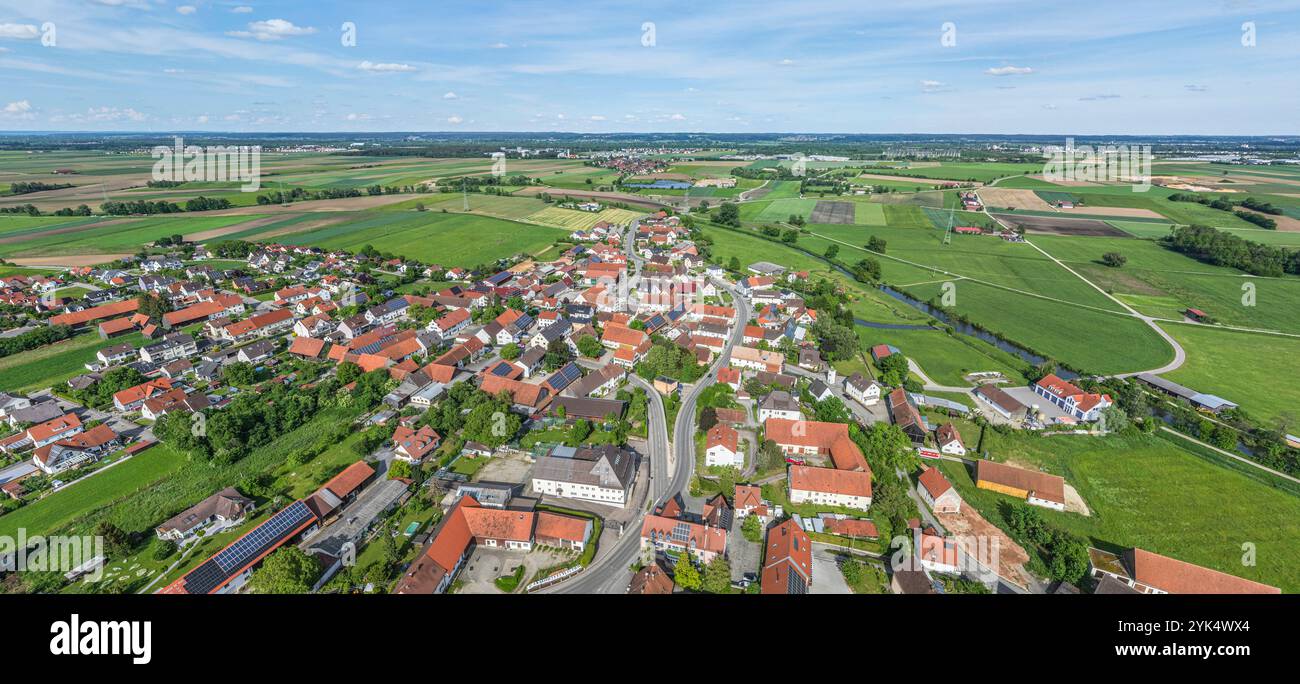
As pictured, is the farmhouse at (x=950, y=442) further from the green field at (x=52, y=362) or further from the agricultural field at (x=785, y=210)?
the agricultural field at (x=785, y=210)

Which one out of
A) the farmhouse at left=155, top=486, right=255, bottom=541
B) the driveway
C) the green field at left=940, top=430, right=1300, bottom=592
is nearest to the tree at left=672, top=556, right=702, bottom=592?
the driveway

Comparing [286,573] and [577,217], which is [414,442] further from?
[577,217]

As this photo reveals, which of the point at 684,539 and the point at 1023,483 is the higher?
the point at 1023,483

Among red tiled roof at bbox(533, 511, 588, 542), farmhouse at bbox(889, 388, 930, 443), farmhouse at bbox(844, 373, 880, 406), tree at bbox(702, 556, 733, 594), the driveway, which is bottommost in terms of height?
the driveway

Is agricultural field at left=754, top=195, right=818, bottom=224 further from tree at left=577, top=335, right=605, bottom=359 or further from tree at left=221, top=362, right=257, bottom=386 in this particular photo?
tree at left=221, top=362, right=257, bottom=386

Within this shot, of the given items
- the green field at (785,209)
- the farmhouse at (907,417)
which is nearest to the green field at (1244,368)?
the farmhouse at (907,417)

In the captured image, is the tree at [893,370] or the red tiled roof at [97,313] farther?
the red tiled roof at [97,313]

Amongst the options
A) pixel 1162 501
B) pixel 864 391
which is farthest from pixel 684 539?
pixel 1162 501
